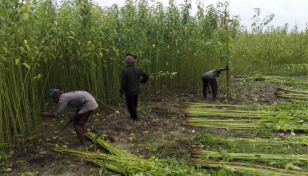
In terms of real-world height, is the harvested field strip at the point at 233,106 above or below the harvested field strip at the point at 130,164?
above

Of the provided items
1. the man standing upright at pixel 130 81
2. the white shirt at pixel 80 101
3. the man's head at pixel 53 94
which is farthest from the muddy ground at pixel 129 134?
the man's head at pixel 53 94

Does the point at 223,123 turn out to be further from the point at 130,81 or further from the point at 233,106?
the point at 130,81

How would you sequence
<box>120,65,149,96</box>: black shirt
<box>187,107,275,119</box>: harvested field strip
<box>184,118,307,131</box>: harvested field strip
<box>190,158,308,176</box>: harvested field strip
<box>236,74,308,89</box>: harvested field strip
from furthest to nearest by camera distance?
<box>236,74,308,89</box>: harvested field strip < <box>187,107,275,119</box>: harvested field strip < <box>120,65,149,96</box>: black shirt < <box>184,118,307,131</box>: harvested field strip < <box>190,158,308,176</box>: harvested field strip

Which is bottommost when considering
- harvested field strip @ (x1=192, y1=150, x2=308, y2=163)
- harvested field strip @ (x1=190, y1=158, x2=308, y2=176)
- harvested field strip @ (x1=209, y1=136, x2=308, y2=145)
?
harvested field strip @ (x1=190, y1=158, x2=308, y2=176)

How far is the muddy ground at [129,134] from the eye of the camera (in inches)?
129

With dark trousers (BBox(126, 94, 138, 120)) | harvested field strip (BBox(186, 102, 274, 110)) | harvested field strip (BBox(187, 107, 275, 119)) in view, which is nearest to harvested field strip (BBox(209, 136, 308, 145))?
harvested field strip (BBox(187, 107, 275, 119))

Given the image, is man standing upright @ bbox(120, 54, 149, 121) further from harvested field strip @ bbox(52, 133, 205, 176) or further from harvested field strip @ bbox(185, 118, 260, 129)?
harvested field strip @ bbox(52, 133, 205, 176)

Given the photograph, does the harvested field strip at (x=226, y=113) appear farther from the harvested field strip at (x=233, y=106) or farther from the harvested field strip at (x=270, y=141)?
the harvested field strip at (x=270, y=141)

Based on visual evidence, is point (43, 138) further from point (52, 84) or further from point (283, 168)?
point (283, 168)

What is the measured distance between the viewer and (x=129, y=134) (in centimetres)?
443

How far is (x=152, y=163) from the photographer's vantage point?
114 inches

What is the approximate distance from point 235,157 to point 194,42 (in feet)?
12.6

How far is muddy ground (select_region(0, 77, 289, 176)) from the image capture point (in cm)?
→ 327

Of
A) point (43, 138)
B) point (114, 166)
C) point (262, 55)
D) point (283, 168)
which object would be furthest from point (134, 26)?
point (262, 55)
